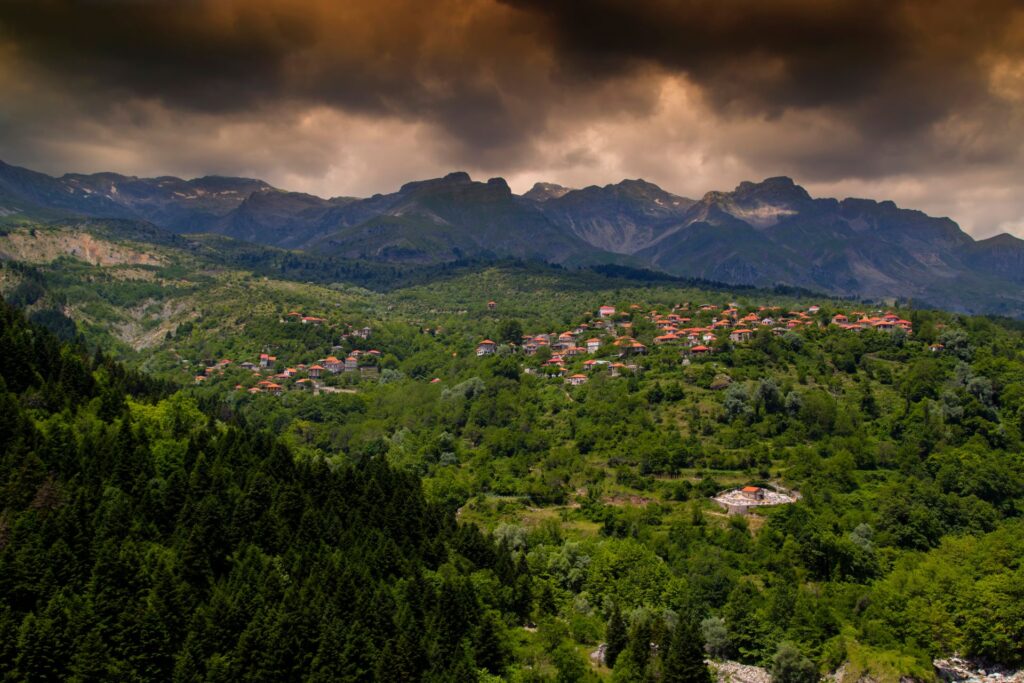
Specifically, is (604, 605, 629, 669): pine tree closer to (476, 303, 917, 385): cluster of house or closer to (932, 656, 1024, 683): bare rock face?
(932, 656, 1024, 683): bare rock face

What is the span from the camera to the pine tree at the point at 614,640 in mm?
53219

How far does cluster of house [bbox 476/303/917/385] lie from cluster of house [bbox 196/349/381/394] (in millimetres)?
24667

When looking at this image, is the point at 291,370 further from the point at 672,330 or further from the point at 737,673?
the point at 737,673

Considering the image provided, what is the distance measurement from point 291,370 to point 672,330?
71313 mm

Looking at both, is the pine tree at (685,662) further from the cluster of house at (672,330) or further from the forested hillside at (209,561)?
the cluster of house at (672,330)

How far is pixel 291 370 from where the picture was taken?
149 meters

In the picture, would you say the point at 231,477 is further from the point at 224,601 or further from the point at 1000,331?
the point at 1000,331

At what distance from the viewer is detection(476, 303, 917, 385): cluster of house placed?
126625 millimetres

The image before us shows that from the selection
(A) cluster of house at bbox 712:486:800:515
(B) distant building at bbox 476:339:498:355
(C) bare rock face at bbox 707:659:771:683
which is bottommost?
(C) bare rock face at bbox 707:659:771:683

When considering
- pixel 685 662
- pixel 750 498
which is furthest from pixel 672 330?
pixel 685 662

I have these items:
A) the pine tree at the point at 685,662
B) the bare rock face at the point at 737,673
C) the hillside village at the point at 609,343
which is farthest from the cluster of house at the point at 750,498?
the hillside village at the point at 609,343

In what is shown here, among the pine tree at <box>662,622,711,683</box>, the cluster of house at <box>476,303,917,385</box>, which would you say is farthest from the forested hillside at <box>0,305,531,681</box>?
the cluster of house at <box>476,303,917,385</box>

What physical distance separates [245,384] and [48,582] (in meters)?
100

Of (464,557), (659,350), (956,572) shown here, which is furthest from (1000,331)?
(464,557)
